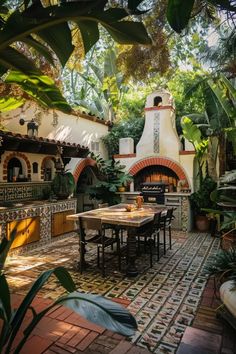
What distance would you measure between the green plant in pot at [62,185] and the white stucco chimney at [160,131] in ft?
9.88

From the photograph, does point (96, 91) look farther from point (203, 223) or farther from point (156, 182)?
point (203, 223)

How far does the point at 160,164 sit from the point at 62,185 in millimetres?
3555

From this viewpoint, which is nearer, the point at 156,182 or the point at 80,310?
the point at 80,310

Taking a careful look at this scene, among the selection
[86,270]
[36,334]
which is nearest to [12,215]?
[86,270]

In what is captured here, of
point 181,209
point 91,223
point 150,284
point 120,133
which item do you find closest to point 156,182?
point 181,209

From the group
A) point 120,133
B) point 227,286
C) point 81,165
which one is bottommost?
point 227,286

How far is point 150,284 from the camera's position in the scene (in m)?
3.99

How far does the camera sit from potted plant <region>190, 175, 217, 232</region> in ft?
24.9

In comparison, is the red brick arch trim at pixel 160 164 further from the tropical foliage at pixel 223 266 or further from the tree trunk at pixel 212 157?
the tropical foliage at pixel 223 266

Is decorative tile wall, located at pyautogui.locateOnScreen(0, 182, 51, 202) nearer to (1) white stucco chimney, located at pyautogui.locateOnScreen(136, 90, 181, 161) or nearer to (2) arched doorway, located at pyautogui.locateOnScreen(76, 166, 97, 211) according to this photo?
(2) arched doorway, located at pyautogui.locateOnScreen(76, 166, 97, 211)

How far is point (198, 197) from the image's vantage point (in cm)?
767

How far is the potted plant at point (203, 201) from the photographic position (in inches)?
299

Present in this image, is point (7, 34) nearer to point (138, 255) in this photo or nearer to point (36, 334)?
point (36, 334)

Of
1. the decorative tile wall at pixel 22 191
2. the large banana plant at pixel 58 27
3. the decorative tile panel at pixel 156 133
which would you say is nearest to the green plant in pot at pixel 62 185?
the decorative tile wall at pixel 22 191
